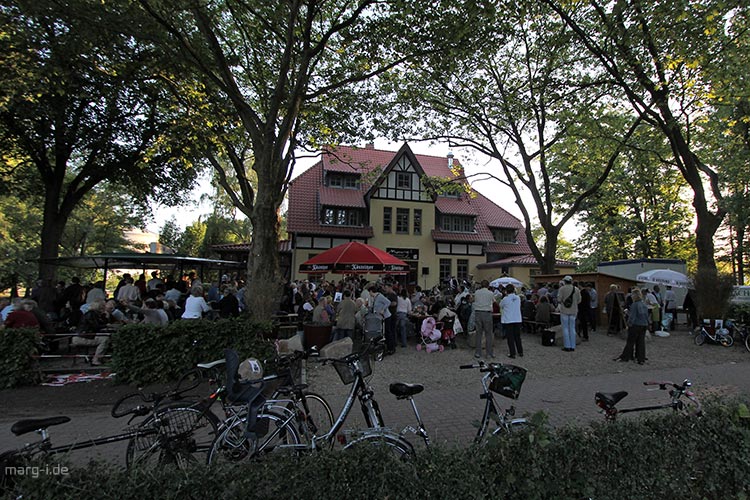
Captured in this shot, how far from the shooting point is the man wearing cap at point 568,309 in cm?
1034

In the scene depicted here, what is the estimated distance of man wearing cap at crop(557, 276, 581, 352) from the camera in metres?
10.3

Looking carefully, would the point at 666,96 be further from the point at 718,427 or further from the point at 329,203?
the point at 329,203

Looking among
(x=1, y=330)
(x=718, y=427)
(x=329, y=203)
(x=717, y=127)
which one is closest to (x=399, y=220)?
(x=329, y=203)

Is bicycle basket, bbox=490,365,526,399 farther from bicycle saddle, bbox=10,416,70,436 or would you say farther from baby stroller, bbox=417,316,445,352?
baby stroller, bbox=417,316,445,352

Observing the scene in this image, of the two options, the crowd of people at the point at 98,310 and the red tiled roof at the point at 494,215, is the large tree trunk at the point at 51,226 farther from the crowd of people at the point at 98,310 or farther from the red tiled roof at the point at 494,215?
the red tiled roof at the point at 494,215

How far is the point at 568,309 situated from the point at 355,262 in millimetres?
6208

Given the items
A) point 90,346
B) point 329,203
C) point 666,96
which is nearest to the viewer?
point 90,346

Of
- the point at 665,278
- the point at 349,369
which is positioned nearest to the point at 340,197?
the point at 665,278

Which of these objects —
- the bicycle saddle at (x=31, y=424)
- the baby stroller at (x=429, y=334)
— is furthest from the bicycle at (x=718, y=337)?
the bicycle saddle at (x=31, y=424)

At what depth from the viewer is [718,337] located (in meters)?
11.3

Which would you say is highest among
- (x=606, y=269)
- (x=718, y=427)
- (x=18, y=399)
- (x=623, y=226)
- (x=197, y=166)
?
(x=197, y=166)

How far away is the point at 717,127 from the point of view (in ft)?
51.8

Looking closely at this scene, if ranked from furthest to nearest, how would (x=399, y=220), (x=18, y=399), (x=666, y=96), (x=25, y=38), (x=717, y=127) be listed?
(x=399, y=220) < (x=717, y=127) < (x=666, y=96) < (x=25, y=38) < (x=18, y=399)

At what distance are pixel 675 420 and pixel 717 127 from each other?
18.3m
